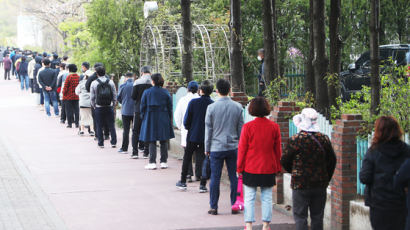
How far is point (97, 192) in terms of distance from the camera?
11.3 metres

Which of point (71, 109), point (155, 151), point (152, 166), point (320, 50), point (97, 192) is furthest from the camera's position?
point (71, 109)

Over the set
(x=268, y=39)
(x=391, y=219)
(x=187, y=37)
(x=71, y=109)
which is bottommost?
(x=391, y=219)

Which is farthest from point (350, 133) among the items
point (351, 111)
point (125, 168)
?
point (125, 168)

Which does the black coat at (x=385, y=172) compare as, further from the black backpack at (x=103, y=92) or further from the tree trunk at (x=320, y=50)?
the black backpack at (x=103, y=92)

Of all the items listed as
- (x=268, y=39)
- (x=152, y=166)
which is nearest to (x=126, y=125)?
(x=152, y=166)

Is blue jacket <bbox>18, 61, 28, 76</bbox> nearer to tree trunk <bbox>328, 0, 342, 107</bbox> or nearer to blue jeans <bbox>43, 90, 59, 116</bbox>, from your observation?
blue jeans <bbox>43, 90, 59, 116</bbox>

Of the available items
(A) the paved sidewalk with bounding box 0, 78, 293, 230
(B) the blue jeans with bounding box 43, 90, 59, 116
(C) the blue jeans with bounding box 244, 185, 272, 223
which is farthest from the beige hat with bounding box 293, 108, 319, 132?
(B) the blue jeans with bounding box 43, 90, 59, 116

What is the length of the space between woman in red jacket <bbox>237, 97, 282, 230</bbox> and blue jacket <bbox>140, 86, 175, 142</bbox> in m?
4.72

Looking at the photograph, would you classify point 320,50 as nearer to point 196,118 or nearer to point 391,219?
point 196,118

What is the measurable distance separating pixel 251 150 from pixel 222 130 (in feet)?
3.95

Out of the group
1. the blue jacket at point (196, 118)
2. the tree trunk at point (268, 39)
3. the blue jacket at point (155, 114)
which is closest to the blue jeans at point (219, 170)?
the blue jacket at point (196, 118)

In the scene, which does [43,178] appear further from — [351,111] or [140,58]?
[140,58]

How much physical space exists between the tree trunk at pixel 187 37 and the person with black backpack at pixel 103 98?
7.03 ft

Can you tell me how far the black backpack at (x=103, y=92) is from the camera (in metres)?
15.5
